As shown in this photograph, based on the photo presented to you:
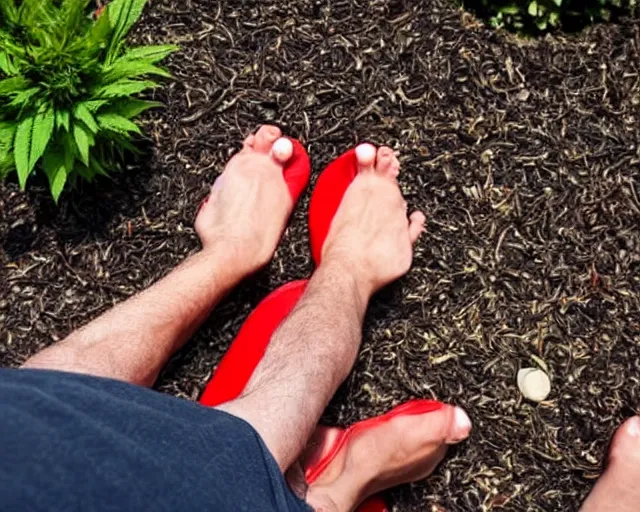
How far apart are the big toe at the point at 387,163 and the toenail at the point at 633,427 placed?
111 cm

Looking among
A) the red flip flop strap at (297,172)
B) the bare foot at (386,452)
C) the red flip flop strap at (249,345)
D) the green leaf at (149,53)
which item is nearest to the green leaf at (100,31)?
the green leaf at (149,53)

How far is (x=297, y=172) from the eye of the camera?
2.88m

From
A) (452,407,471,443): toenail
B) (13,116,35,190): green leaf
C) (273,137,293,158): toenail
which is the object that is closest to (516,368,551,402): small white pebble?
(452,407,471,443): toenail

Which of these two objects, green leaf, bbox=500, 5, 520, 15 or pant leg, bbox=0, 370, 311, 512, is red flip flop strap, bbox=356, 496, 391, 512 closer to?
pant leg, bbox=0, 370, 311, 512

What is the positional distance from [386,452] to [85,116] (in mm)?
1386

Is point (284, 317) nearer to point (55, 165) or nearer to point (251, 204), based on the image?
point (251, 204)

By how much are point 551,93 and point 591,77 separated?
141 mm

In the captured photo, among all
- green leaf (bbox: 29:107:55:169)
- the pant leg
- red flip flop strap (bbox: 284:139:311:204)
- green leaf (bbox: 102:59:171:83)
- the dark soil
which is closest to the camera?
the pant leg

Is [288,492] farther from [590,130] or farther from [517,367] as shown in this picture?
[590,130]

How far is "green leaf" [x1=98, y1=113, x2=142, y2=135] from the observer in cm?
248

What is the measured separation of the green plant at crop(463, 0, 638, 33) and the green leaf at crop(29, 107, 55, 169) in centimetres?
143

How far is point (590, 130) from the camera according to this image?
9.21 ft

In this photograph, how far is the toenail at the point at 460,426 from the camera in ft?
8.88

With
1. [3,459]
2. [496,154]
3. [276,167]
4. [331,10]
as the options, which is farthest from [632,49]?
[3,459]
